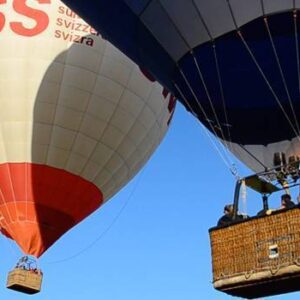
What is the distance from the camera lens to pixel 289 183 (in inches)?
233

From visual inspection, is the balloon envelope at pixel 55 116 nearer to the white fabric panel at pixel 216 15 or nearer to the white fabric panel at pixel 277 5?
the white fabric panel at pixel 216 15

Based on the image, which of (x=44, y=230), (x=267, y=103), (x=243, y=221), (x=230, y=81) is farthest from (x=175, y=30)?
(x=44, y=230)

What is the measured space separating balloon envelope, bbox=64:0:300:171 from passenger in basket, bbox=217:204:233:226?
1.99 m

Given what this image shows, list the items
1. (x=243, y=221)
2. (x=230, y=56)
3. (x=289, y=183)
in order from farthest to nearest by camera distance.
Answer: (x=230, y=56), (x=289, y=183), (x=243, y=221)

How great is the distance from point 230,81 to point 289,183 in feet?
6.66

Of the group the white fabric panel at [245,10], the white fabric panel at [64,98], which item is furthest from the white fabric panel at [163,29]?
the white fabric panel at [64,98]

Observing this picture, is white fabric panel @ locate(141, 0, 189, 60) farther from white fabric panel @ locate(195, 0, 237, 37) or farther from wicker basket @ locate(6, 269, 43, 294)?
wicker basket @ locate(6, 269, 43, 294)

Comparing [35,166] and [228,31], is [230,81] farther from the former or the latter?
[35,166]

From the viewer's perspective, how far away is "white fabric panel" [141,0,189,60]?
6.73 metres

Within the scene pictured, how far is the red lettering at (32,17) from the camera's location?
11.4 meters

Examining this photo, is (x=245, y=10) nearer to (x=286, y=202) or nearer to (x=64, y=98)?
(x=286, y=202)

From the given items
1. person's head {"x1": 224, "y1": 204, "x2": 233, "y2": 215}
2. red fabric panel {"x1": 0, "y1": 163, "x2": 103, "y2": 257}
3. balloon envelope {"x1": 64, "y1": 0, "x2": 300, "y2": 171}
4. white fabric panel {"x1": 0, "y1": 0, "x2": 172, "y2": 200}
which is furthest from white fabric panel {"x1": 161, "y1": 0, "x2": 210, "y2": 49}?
red fabric panel {"x1": 0, "y1": 163, "x2": 103, "y2": 257}

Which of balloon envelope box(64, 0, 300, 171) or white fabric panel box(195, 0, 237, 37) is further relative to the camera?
balloon envelope box(64, 0, 300, 171)

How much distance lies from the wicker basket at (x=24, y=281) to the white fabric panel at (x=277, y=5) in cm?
677
